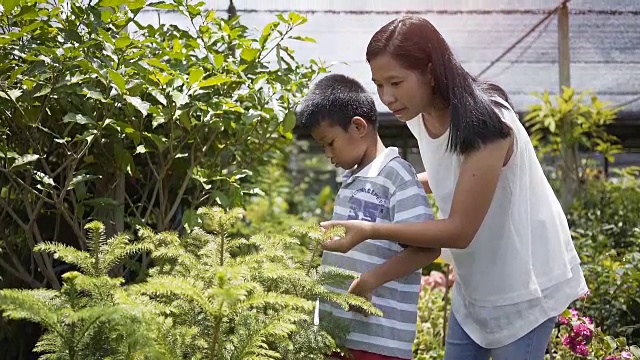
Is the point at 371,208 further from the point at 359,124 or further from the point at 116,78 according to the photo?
the point at 116,78

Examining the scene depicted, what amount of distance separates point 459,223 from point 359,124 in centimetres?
45

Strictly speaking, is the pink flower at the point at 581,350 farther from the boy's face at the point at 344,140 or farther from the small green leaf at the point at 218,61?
the small green leaf at the point at 218,61

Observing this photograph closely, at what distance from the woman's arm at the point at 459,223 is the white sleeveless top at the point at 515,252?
133mm

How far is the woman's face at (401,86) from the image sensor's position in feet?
6.08

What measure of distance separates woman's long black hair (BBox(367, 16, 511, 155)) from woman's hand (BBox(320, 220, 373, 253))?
0.94 ft

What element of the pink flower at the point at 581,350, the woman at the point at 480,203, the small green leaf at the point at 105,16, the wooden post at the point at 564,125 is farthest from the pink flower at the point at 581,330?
the wooden post at the point at 564,125

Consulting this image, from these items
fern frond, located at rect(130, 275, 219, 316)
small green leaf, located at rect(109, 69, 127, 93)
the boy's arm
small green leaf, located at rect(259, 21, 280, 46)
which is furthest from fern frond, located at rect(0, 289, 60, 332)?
small green leaf, located at rect(259, 21, 280, 46)

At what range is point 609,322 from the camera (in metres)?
3.57

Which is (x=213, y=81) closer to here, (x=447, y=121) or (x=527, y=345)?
(x=447, y=121)

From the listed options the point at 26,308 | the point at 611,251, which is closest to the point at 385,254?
the point at 26,308

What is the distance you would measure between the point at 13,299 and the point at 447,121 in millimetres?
1112

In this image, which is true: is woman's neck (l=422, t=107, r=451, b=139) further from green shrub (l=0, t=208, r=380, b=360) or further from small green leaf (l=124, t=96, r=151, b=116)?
small green leaf (l=124, t=96, r=151, b=116)

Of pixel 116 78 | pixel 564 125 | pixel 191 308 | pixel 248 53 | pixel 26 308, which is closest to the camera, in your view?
pixel 26 308

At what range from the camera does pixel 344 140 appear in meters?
2.08
